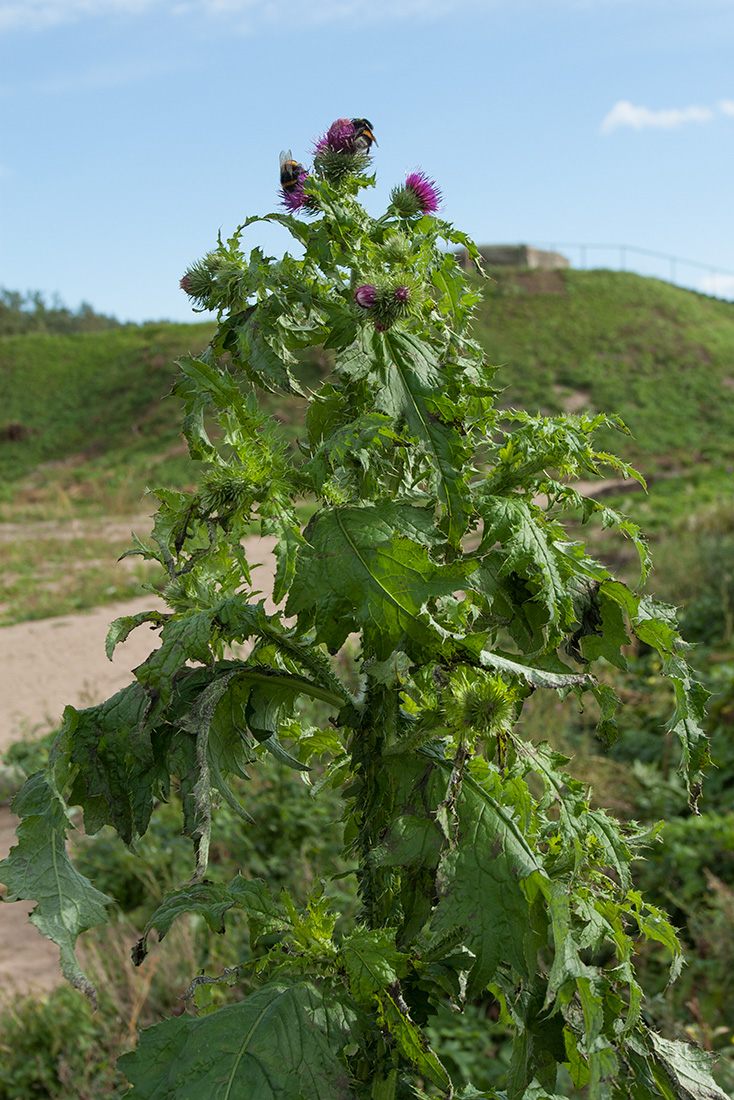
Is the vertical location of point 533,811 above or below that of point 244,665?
below

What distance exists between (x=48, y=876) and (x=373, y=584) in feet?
2.27

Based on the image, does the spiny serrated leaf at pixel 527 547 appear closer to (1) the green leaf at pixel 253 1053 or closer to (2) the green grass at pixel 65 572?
(1) the green leaf at pixel 253 1053

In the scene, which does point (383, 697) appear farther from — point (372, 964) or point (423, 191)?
point (423, 191)

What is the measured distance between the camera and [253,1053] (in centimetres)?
138

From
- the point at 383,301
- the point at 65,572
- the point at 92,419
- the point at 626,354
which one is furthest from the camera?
the point at 92,419

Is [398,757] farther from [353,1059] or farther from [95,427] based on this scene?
[95,427]

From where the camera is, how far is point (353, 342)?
1483 mm

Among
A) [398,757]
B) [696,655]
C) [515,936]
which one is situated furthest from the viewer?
[696,655]

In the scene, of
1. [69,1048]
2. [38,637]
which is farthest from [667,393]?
[69,1048]

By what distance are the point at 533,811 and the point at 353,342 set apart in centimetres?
89

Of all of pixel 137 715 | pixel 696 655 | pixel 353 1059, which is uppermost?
pixel 137 715

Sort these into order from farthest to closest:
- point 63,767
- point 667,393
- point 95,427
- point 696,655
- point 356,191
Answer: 1. point 95,427
2. point 667,393
3. point 696,655
4. point 356,191
5. point 63,767

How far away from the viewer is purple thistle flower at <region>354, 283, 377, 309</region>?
1442mm

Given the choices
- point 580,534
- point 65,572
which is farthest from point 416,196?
point 65,572
